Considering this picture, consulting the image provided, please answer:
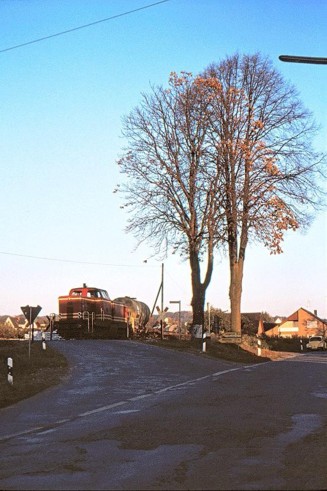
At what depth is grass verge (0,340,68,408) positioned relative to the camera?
56.2 ft

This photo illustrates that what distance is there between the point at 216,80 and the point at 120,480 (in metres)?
33.2

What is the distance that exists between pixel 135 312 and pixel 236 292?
637 inches

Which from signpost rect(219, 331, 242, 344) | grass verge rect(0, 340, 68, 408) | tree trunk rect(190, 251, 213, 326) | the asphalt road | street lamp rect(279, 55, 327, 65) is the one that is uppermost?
street lamp rect(279, 55, 327, 65)

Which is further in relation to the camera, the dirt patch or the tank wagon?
the tank wagon

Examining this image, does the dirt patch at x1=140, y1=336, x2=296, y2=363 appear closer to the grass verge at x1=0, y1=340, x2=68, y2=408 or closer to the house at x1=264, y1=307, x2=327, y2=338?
the grass verge at x1=0, y1=340, x2=68, y2=408

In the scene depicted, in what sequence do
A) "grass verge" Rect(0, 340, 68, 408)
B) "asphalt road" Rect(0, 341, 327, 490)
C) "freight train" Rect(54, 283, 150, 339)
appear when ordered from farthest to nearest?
"freight train" Rect(54, 283, 150, 339) → "grass verge" Rect(0, 340, 68, 408) → "asphalt road" Rect(0, 341, 327, 490)

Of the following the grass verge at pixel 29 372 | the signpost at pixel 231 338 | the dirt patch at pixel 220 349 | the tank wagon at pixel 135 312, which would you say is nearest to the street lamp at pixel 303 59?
the grass verge at pixel 29 372

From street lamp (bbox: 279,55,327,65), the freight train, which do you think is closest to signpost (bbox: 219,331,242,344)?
the freight train

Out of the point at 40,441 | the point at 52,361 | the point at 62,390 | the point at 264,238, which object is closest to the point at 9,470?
the point at 40,441

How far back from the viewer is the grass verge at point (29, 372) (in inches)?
674

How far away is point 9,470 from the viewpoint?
766 centimetres

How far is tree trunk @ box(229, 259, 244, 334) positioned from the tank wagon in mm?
13644

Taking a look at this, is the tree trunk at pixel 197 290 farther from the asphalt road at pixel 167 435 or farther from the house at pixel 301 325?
the house at pixel 301 325

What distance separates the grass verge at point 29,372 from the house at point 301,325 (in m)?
118
